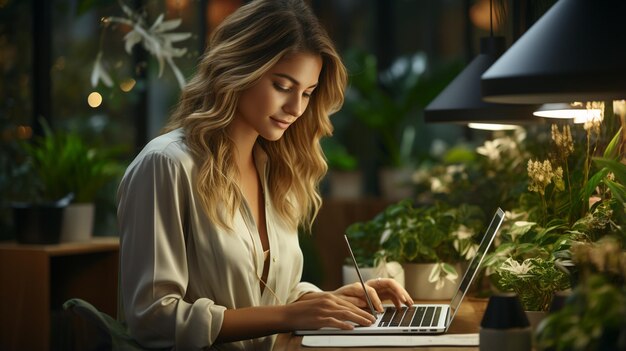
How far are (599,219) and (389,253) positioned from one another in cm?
91

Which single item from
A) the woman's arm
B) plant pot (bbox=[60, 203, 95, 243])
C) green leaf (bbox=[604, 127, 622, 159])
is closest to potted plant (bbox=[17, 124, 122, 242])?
plant pot (bbox=[60, 203, 95, 243])

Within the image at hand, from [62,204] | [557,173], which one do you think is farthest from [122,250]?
[62,204]

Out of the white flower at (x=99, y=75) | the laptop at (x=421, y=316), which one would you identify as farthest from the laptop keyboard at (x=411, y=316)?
the white flower at (x=99, y=75)

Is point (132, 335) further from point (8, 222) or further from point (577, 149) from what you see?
point (8, 222)

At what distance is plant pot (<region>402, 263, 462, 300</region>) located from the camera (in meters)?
2.93

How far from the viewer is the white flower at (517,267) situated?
2285 mm

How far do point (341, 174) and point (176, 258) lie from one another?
5.33 m

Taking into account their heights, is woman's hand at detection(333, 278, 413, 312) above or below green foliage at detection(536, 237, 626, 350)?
below

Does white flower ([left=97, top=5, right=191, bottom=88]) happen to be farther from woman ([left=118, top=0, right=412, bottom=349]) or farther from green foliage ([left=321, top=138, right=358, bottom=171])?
green foliage ([left=321, top=138, right=358, bottom=171])

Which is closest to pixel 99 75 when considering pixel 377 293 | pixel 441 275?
pixel 441 275

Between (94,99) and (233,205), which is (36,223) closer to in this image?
Answer: (94,99)

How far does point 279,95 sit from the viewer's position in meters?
2.57

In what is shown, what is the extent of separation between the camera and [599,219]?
2.17 m

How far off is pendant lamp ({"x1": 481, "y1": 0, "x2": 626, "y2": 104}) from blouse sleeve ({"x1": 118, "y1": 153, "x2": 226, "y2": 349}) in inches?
39.4
